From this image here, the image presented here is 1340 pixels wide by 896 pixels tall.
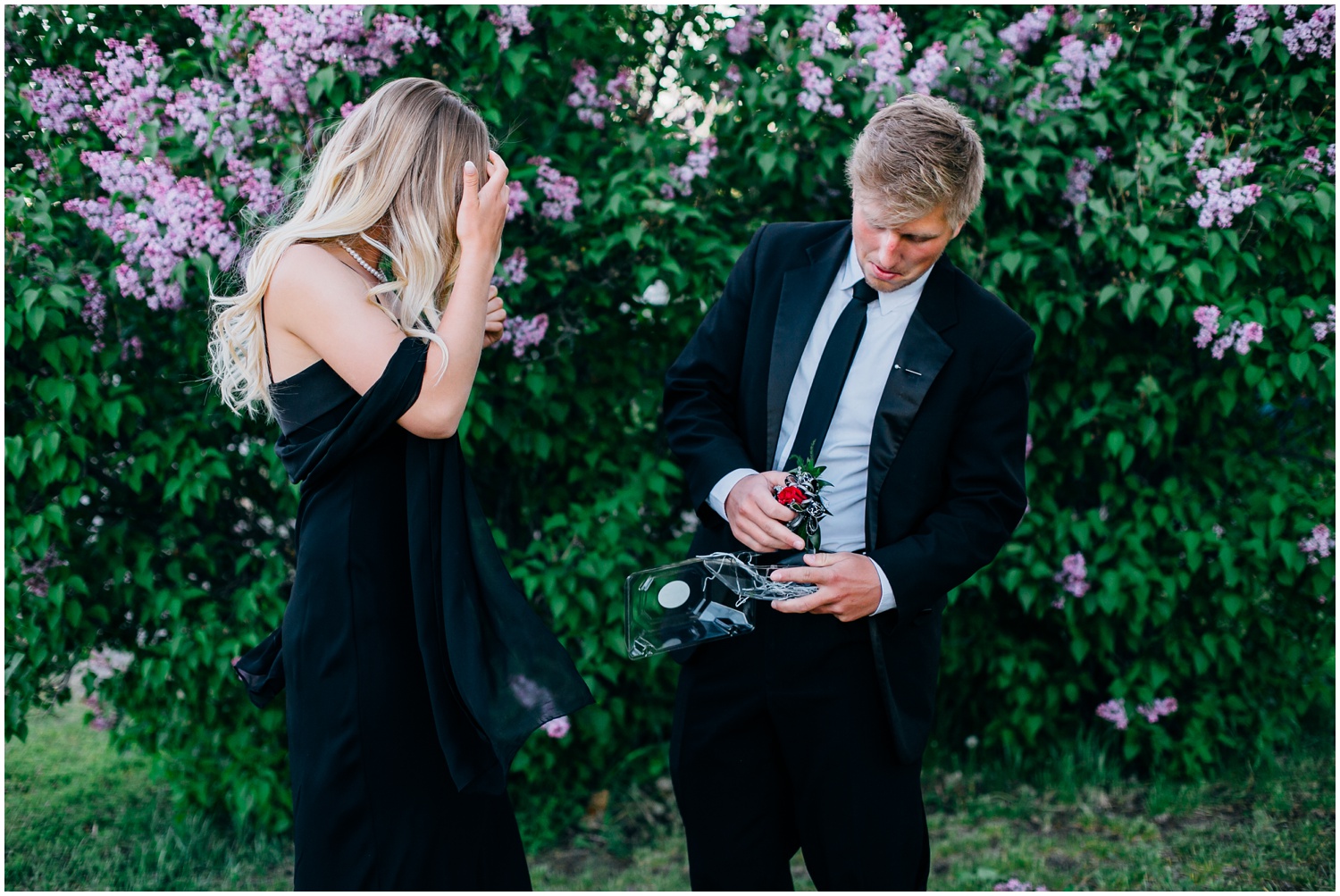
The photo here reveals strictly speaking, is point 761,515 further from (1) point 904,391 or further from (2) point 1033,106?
(2) point 1033,106

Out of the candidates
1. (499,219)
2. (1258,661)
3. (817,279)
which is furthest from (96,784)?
(1258,661)

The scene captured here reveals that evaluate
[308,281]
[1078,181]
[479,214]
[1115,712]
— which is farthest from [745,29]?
[1115,712]

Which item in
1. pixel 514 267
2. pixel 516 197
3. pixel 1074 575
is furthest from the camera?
pixel 1074 575

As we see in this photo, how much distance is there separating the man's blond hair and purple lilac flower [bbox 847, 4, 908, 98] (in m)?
1.32

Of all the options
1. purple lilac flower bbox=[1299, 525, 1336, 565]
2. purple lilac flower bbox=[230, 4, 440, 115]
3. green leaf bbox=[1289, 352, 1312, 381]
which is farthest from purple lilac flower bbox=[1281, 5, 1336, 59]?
purple lilac flower bbox=[230, 4, 440, 115]

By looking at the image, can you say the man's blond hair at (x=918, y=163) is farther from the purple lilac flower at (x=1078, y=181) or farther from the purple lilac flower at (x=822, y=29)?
the purple lilac flower at (x=1078, y=181)

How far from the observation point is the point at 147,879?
136 inches

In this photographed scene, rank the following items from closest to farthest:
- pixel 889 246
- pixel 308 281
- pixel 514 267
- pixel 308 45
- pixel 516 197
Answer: pixel 308 281, pixel 889 246, pixel 308 45, pixel 516 197, pixel 514 267

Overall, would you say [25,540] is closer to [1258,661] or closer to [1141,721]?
[1141,721]

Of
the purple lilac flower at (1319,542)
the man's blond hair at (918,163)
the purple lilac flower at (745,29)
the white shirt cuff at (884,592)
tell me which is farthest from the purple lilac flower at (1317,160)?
the white shirt cuff at (884,592)

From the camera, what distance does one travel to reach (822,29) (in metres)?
3.31

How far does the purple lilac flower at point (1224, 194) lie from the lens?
10.7 ft

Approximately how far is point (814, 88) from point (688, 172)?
51cm

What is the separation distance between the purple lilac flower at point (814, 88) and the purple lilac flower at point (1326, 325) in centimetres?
181
